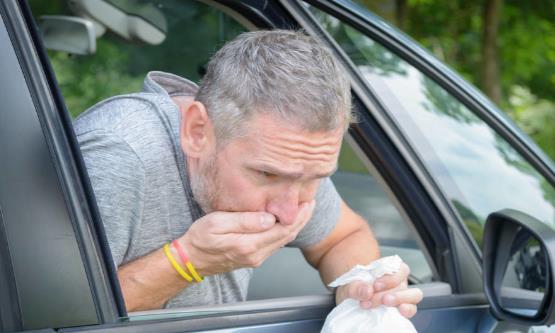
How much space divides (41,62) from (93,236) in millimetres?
311

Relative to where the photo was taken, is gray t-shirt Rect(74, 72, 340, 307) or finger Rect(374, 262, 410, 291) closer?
finger Rect(374, 262, 410, 291)

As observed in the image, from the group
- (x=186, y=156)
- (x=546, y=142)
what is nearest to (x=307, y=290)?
(x=186, y=156)

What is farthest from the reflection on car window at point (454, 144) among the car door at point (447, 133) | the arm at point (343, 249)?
the arm at point (343, 249)

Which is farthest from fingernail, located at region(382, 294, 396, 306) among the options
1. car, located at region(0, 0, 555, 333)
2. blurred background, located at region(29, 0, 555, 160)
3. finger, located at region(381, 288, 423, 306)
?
blurred background, located at region(29, 0, 555, 160)

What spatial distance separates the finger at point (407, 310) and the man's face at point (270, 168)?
0.98ft

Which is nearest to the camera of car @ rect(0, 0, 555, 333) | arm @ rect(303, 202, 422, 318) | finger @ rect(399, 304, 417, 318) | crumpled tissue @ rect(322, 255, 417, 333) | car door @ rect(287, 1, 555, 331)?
car @ rect(0, 0, 555, 333)

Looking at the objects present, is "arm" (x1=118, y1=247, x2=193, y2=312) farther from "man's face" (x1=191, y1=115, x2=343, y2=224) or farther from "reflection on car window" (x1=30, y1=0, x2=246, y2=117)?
"reflection on car window" (x1=30, y1=0, x2=246, y2=117)

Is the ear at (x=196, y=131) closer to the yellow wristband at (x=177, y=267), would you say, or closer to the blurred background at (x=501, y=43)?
the yellow wristband at (x=177, y=267)

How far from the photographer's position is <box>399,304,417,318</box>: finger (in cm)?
186

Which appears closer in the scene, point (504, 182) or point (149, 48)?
point (504, 182)

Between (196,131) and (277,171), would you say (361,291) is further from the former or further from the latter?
(196,131)

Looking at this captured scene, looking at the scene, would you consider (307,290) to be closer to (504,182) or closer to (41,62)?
(504,182)

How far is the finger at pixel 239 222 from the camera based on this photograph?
74.8 inches

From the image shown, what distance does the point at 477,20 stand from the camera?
8852 mm
